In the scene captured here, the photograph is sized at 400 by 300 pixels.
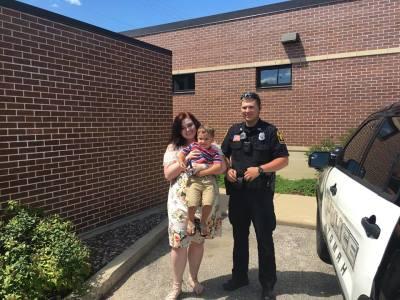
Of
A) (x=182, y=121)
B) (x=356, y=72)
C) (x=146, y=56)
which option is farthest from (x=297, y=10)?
(x=182, y=121)

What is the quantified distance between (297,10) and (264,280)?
322 inches

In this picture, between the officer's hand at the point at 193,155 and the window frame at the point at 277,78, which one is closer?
the officer's hand at the point at 193,155

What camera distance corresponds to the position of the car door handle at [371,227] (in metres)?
1.95

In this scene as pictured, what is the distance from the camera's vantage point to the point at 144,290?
384 centimetres

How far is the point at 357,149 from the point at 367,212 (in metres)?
1.28

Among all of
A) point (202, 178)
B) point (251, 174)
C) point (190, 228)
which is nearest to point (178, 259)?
point (190, 228)

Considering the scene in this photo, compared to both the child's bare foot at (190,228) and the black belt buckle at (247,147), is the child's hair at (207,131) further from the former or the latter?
the child's bare foot at (190,228)

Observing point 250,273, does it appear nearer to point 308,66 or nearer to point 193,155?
point 193,155

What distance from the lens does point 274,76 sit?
10.5 meters

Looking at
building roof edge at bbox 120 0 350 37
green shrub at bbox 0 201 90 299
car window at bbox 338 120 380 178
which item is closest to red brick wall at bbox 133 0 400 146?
building roof edge at bbox 120 0 350 37

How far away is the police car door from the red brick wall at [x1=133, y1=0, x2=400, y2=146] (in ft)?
20.4

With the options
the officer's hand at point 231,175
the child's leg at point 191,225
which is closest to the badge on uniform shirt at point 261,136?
the officer's hand at point 231,175

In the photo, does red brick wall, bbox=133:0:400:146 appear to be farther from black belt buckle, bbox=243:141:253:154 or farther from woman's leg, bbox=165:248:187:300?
woman's leg, bbox=165:248:187:300

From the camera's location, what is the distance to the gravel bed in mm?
4363
